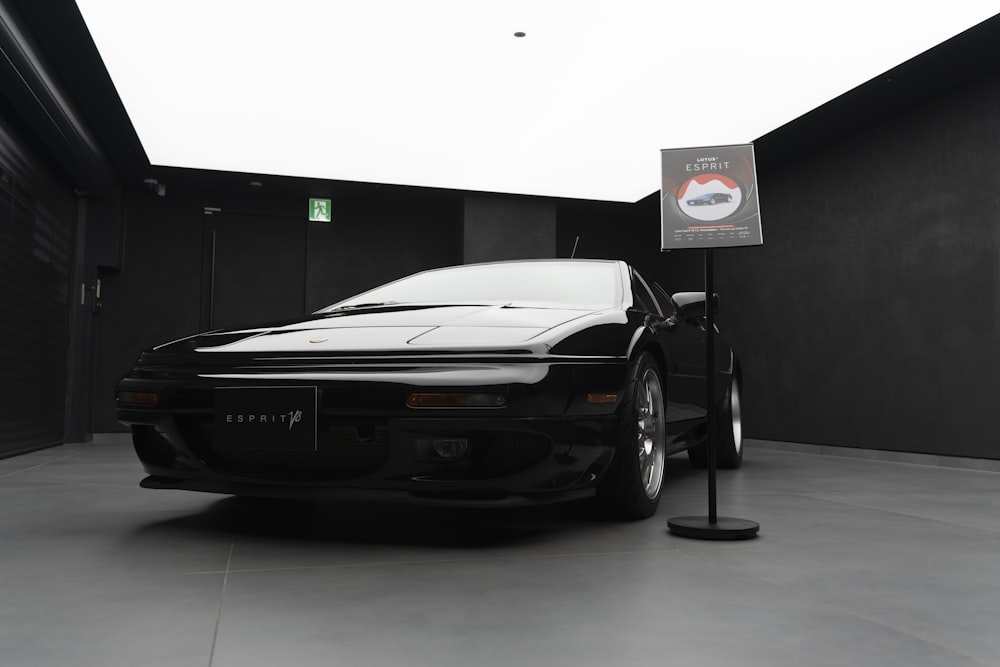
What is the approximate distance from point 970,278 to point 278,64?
5261 millimetres

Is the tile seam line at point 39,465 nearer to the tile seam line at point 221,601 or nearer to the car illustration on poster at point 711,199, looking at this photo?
the tile seam line at point 221,601

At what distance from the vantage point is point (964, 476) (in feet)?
17.3

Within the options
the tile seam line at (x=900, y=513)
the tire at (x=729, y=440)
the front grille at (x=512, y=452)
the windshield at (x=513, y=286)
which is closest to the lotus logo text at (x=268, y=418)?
the front grille at (x=512, y=452)

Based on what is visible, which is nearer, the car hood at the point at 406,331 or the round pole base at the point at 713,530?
the car hood at the point at 406,331

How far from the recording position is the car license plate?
2395 millimetres

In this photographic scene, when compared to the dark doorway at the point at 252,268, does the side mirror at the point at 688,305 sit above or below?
below

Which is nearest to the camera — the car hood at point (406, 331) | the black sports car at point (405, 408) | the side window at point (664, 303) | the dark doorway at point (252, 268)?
the black sports car at point (405, 408)

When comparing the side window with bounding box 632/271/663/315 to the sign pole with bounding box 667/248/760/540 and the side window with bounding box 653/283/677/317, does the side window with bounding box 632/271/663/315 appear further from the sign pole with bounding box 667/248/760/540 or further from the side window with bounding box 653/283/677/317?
the sign pole with bounding box 667/248/760/540

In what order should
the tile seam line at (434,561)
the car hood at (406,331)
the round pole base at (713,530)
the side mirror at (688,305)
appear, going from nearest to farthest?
the tile seam line at (434,561)
the car hood at (406,331)
the round pole base at (713,530)
the side mirror at (688,305)

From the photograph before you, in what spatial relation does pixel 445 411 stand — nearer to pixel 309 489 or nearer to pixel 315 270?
pixel 309 489

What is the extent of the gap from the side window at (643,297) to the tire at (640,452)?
0.31m

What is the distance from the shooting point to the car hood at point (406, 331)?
2502 millimetres

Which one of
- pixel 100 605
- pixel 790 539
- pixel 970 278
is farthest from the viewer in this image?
pixel 970 278

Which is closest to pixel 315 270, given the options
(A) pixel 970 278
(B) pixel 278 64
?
(B) pixel 278 64
